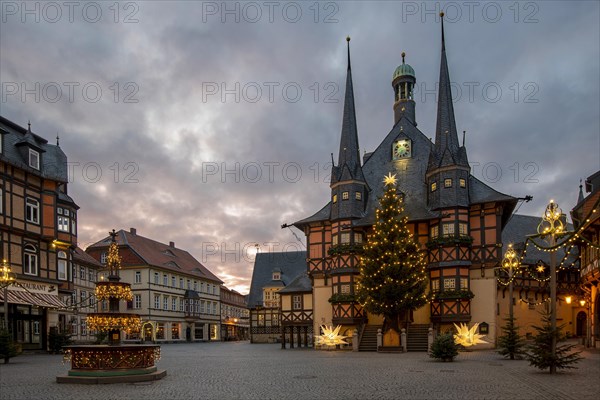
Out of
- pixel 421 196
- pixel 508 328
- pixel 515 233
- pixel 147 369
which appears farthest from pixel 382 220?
pixel 515 233

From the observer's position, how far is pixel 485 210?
3900 centimetres

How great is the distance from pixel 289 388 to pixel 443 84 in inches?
1239

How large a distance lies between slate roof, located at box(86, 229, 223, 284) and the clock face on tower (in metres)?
37.4

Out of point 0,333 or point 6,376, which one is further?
point 0,333

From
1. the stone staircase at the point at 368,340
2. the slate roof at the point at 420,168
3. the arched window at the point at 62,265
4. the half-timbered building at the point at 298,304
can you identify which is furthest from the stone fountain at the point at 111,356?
the half-timbered building at the point at 298,304

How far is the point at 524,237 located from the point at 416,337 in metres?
29.3

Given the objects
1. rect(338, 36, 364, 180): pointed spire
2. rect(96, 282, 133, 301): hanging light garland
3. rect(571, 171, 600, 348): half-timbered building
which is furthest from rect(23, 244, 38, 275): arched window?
rect(571, 171, 600, 348): half-timbered building

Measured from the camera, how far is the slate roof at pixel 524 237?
182ft

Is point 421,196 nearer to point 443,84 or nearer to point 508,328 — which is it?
point 443,84

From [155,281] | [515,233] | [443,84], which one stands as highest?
[443,84]

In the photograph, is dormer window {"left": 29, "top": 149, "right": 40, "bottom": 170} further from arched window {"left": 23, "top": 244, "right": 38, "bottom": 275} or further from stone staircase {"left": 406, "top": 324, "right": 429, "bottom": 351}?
stone staircase {"left": 406, "top": 324, "right": 429, "bottom": 351}

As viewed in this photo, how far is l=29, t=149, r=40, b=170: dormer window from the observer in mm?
38094

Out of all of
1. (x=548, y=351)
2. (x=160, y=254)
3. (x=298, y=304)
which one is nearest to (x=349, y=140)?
(x=298, y=304)

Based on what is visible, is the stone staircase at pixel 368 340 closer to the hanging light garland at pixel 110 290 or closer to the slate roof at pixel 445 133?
the slate roof at pixel 445 133
